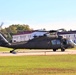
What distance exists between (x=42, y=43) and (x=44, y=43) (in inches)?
12.9

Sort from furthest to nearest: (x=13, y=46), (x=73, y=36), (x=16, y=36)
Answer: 1. (x=16, y=36)
2. (x=73, y=36)
3. (x=13, y=46)

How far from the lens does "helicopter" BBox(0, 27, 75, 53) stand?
161 ft

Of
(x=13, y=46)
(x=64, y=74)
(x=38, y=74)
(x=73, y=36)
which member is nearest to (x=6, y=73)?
(x=38, y=74)

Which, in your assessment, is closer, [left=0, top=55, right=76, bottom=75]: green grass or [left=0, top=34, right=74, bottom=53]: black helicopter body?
[left=0, top=55, right=76, bottom=75]: green grass

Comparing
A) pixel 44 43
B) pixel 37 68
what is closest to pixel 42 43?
pixel 44 43

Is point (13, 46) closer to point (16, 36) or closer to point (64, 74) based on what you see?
point (64, 74)

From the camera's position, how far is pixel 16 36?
620ft

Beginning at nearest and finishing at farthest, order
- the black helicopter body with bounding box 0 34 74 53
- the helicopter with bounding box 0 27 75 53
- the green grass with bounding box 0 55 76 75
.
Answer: the green grass with bounding box 0 55 76 75 < the black helicopter body with bounding box 0 34 74 53 < the helicopter with bounding box 0 27 75 53

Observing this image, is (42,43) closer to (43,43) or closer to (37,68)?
(43,43)

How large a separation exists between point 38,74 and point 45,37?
102 feet

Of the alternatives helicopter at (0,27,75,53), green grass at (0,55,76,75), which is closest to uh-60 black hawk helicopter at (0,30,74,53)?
helicopter at (0,27,75,53)

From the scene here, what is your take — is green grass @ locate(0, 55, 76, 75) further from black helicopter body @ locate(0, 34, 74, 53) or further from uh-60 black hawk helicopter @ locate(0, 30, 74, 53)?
uh-60 black hawk helicopter @ locate(0, 30, 74, 53)

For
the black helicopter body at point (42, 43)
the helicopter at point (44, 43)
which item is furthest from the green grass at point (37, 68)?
the helicopter at point (44, 43)

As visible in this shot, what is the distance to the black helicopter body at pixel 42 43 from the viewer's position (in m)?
49.0
